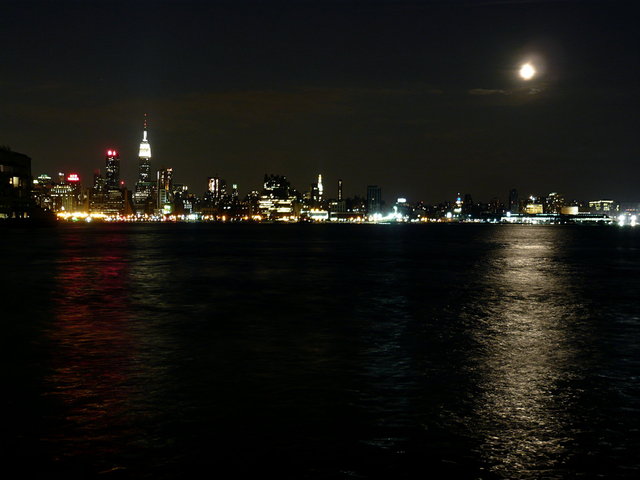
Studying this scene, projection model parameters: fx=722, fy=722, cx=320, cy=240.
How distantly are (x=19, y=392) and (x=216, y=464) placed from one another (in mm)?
6454

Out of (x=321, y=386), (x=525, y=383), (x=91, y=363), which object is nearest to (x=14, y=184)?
(x=91, y=363)

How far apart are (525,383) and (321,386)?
4.44m

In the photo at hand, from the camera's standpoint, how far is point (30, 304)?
32.6 meters

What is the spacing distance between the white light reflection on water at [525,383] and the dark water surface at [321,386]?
49mm

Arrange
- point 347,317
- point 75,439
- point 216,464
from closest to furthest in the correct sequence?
point 216,464
point 75,439
point 347,317

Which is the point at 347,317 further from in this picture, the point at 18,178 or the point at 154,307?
the point at 18,178

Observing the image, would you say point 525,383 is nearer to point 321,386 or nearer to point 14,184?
point 321,386

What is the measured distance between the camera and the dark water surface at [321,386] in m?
10.6

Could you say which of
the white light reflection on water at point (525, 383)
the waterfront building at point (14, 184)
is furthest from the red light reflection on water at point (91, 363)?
the waterfront building at point (14, 184)

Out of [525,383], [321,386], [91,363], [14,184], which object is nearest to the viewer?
[321,386]

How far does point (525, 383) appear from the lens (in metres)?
15.7

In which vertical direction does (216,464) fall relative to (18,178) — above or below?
below

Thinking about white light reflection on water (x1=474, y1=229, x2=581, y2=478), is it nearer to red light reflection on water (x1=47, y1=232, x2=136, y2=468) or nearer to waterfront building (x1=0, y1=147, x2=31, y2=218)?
red light reflection on water (x1=47, y1=232, x2=136, y2=468)

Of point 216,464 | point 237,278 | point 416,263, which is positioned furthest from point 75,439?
point 416,263
